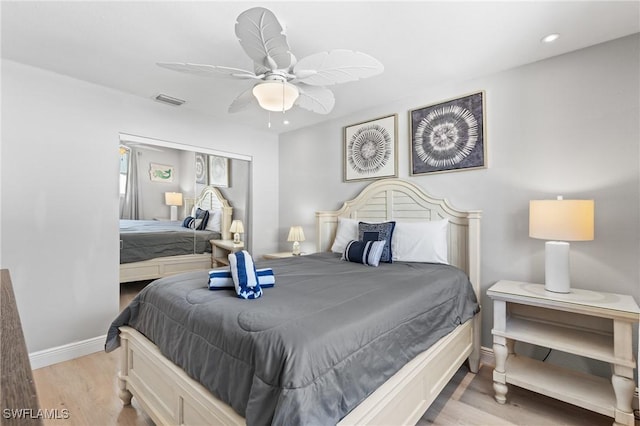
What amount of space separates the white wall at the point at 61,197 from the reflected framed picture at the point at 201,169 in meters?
0.62

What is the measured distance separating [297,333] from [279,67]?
4.84ft

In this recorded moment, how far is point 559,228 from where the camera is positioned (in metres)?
1.91

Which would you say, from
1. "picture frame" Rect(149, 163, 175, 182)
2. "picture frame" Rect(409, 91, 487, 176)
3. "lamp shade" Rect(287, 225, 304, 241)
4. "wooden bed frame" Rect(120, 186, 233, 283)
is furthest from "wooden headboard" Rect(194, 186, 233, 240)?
"picture frame" Rect(409, 91, 487, 176)

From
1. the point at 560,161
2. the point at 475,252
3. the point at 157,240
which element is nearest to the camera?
the point at 560,161

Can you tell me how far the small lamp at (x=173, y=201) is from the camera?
11.1 ft

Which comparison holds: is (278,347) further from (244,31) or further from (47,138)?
(47,138)

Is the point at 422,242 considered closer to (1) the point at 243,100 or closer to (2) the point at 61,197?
(1) the point at 243,100

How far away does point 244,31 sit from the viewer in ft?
4.74

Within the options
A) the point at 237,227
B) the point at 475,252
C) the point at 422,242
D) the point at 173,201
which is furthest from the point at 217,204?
the point at 475,252

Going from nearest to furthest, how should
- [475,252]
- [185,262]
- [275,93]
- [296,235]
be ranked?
[275,93] < [475,252] < [185,262] < [296,235]

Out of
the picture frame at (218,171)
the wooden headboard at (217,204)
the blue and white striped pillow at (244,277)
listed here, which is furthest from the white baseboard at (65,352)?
the blue and white striped pillow at (244,277)

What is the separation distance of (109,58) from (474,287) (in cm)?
350

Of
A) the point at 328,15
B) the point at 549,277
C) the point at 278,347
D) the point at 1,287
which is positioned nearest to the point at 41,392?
the point at 1,287

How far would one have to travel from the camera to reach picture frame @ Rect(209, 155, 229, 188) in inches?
148
